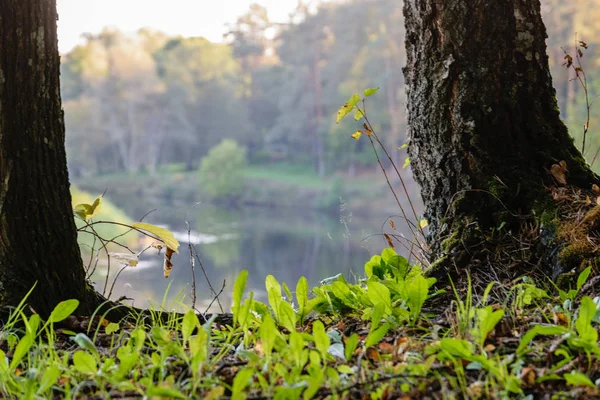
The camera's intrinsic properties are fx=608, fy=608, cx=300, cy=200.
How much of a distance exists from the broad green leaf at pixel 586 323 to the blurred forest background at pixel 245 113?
67.2ft

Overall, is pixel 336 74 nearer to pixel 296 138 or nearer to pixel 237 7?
pixel 296 138

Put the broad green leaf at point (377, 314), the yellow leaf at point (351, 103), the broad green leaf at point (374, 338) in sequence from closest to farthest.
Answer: the broad green leaf at point (374, 338)
the broad green leaf at point (377, 314)
the yellow leaf at point (351, 103)

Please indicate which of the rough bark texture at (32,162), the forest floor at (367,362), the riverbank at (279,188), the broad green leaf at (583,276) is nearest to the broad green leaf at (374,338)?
the forest floor at (367,362)

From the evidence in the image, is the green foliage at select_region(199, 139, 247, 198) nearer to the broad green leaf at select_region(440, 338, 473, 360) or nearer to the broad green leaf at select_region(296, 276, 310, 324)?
the broad green leaf at select_region(296, 276, 310, 324)

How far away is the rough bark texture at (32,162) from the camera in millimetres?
1523

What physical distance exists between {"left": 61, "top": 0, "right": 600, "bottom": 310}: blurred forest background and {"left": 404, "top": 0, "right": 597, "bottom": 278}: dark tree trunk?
1976 cm

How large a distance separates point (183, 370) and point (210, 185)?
26012 mm

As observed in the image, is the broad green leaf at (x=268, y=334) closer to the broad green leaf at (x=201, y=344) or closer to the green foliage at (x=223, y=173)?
the broad green leaf at (x=201, y=344)

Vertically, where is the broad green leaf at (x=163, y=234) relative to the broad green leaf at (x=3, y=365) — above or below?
above

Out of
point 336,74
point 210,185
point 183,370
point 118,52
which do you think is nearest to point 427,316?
point 183,370

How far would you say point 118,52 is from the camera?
32500 mm

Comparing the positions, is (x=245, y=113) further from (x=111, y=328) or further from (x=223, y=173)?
(x=111, y=328)

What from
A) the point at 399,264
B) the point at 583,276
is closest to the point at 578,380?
the point at 583,276

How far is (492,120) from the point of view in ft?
5.85
